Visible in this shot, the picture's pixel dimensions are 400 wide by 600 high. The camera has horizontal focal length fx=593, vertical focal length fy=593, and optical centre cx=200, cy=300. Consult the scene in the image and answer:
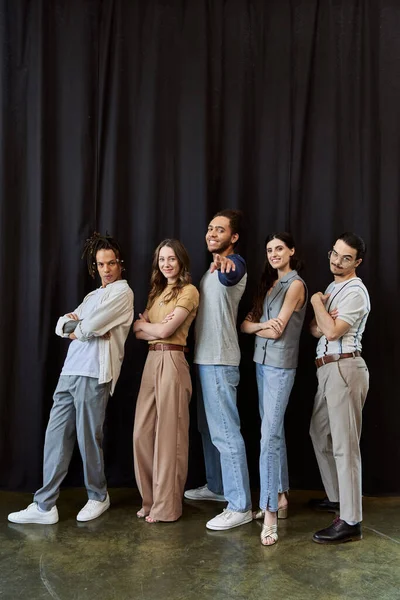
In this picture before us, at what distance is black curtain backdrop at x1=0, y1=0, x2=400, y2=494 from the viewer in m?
3.66

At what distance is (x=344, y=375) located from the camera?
9.77 feet

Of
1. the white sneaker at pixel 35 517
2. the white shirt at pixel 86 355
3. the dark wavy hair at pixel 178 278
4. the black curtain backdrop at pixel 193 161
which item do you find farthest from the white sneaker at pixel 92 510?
the dark wavy hair at pixel 178 278

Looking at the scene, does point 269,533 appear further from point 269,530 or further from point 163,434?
point 163,434

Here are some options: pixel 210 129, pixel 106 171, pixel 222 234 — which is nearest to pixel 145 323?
pixel 222 234

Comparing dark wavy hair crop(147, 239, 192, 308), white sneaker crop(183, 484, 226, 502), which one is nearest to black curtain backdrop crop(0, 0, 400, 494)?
white sneaker crop(183, 484, 226, 502)

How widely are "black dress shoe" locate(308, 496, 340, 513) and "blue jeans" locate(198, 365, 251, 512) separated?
50cm

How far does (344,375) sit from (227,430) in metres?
0.67

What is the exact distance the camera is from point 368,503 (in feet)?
11.6

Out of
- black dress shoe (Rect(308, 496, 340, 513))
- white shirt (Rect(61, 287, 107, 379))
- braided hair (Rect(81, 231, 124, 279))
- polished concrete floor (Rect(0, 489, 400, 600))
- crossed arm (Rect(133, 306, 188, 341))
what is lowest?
polished concrete floor (Rect(0, 489, 400, 600))

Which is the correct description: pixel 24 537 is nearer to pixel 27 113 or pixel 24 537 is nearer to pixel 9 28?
pixel 27 113

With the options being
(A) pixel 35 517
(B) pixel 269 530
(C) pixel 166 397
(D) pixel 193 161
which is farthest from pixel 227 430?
(D) pixel 193 161

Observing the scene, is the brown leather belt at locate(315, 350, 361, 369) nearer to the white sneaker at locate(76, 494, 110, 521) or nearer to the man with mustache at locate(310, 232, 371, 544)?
the man with mustache at locate(310, 232, 371, 544)

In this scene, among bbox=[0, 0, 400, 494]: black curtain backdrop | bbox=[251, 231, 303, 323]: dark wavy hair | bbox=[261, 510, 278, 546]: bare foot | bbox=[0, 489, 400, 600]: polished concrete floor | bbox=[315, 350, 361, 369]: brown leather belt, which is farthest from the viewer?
bbox=[0, 0, 400, 494]: black curtain backdrop

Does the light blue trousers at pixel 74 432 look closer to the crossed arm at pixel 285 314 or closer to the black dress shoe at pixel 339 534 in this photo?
the crossed arm at pixel 285 314
